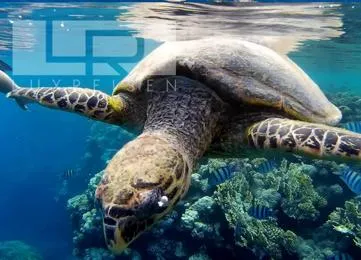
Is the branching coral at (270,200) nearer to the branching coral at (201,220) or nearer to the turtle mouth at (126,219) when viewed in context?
the branching coral at (201,220)

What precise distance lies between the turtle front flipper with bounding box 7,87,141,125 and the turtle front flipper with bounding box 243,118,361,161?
1561 millimetres

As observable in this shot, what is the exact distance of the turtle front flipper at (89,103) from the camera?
13.9ft

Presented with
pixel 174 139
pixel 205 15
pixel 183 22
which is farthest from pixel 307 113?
pixel 183 22

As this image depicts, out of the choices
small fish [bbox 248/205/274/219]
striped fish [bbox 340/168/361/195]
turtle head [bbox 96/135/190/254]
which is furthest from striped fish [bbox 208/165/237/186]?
turtle head [bbox 96/135/190/254]

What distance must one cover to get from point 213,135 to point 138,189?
163 cm

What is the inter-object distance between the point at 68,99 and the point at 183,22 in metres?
8.87

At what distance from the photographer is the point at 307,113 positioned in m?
4.20

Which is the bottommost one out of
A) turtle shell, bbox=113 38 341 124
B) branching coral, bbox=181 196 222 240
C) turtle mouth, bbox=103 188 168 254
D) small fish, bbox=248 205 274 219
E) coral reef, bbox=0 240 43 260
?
coral reef, bbox=0 240 43 260

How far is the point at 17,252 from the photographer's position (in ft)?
48.7

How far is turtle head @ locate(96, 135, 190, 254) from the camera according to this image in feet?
7.73

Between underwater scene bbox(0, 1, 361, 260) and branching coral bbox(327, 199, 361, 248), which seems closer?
underwater scene bbox(0, 1, 361, 260)

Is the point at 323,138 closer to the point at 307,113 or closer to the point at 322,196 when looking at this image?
the point at 307,113

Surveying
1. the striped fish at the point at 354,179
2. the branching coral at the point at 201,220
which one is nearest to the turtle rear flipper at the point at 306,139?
the striped fish at the point at 354,179

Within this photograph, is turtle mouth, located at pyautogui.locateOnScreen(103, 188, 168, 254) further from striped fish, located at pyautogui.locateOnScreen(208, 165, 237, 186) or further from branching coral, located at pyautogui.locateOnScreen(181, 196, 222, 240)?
branching coral, located at pyautogui.locateOnScreen(181, 196, 222, 240)
